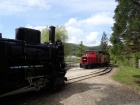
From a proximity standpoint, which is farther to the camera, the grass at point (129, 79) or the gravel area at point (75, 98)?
the grass at point (129, 79)

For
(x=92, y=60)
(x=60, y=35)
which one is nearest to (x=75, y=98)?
(x=92, y=60)

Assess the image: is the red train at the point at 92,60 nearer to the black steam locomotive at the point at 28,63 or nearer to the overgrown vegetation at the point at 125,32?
the overgrown vegetation at the point at 125,32

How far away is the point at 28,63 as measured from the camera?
37.1ft

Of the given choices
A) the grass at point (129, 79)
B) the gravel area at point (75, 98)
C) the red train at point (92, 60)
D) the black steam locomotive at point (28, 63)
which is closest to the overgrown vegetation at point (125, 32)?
the grass at point (129, 79)

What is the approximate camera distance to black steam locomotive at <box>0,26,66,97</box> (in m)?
9.48

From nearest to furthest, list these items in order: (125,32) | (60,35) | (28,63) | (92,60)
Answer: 1. (28,63)
2. (125,32)
3. (92,60)
4. (60,35)

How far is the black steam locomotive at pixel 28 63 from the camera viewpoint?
9477 millimetres

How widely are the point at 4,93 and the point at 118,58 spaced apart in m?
10.6

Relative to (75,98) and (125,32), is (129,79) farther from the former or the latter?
(75,98)

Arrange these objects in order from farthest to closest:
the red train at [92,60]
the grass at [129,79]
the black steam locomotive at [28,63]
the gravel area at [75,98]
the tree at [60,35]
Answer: the tree at [60,35] → the red train at [92,60] → the grass at [129,79] → the gravel area at [75,98] → the black steam locomotive at [28,63]

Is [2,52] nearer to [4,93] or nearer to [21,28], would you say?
[4,93]

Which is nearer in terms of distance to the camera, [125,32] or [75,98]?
[75,98]

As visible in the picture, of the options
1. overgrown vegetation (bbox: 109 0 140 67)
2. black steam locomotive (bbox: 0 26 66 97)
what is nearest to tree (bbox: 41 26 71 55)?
overgrown vegetation (bbox: 109 0 140 67)

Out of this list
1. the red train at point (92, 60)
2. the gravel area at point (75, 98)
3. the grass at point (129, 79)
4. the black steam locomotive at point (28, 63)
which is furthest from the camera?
the red train at point (92, 60)
